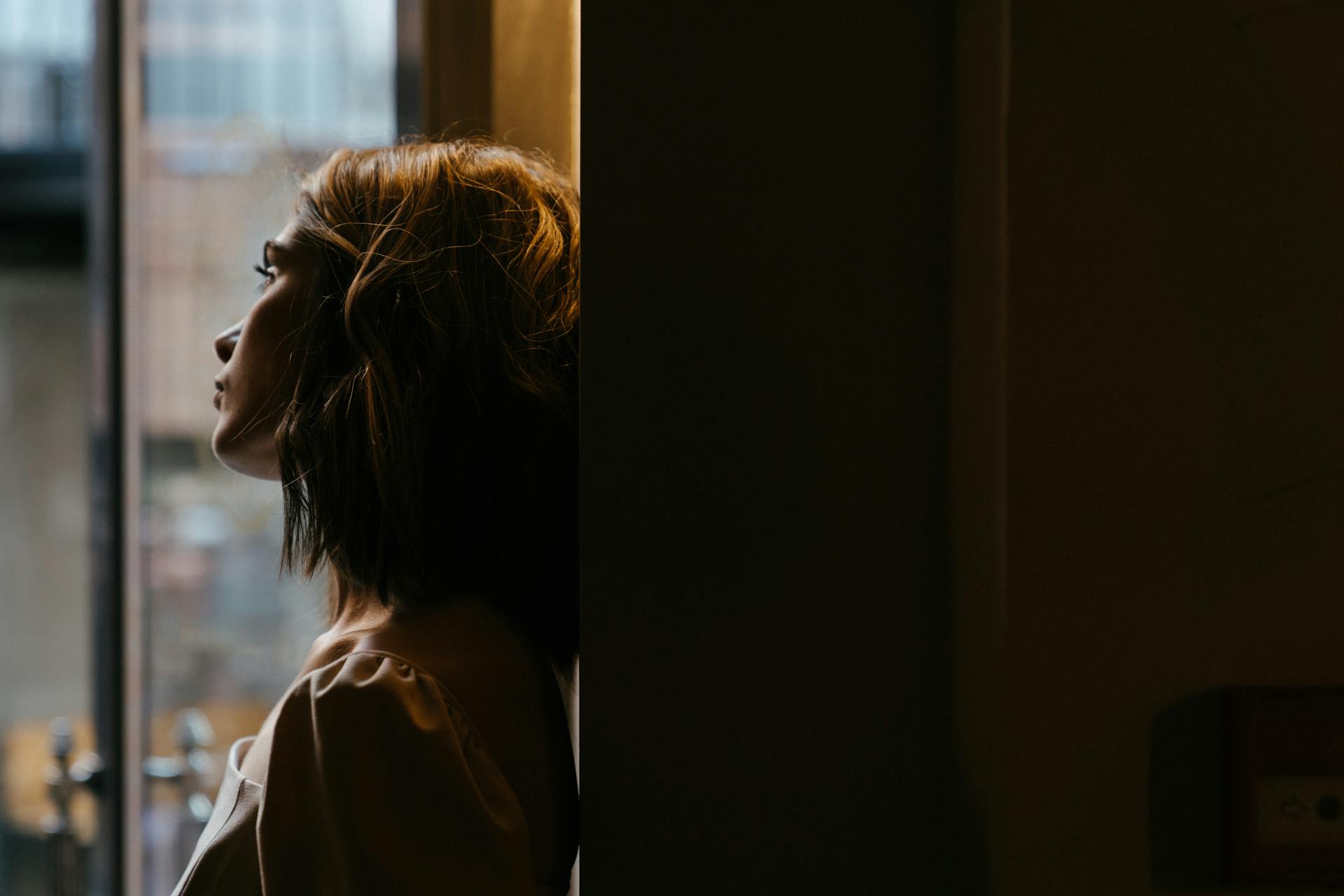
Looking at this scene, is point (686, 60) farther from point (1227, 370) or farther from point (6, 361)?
point (6, 361)

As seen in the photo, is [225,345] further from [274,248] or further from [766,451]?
[766,451]

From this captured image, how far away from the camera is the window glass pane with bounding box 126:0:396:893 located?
1.96m

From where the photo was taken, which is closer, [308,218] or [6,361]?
[308,218]

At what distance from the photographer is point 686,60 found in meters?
0.62

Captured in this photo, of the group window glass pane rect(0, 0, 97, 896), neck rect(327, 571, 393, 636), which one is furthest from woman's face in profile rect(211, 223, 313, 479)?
window glass pane rect(0, 0, 97, 896)

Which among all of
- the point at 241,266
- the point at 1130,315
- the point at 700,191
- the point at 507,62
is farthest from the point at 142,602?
the point at 1130,315

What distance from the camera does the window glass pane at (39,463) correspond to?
2367mm

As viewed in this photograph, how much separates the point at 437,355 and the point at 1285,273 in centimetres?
60

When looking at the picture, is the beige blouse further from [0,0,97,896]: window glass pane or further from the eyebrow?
[0,0,97,896]: window glass pane

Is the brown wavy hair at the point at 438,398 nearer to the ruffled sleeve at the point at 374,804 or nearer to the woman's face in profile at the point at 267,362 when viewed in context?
the woman's face in profile at the point at 267,362

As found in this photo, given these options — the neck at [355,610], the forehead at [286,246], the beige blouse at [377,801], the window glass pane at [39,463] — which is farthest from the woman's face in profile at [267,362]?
the window glass pane at [39,463]

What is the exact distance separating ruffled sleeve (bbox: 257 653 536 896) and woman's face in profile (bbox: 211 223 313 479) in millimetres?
286

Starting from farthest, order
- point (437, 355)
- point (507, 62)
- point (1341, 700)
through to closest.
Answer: point (507, 62) → point (437, 355) → point (1341, 700)

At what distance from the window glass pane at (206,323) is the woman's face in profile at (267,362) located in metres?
1.19
